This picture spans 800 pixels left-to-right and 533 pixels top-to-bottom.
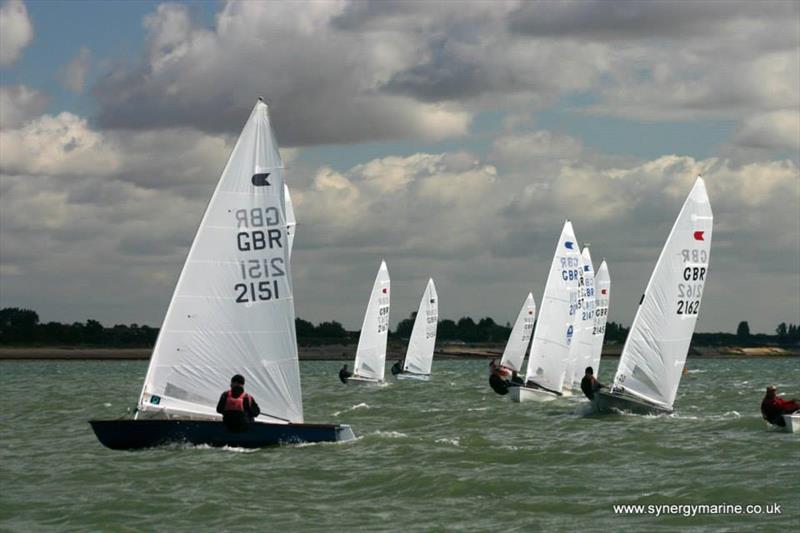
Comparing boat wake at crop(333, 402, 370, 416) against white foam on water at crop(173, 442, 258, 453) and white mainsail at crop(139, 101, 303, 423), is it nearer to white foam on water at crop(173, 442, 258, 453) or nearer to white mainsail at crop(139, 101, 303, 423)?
white mainsail at crop(139, 101, 303, 423)

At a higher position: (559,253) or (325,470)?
(559,253)

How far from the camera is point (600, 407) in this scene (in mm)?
34656

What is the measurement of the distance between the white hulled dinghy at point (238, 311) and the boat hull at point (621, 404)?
11034 mm

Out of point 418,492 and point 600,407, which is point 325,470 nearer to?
point 418,492

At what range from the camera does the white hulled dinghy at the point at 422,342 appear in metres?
72.2

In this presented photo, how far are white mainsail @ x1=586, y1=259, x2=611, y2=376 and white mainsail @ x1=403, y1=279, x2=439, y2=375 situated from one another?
52.5 feet

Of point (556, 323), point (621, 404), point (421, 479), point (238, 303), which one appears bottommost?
point (421, 479)

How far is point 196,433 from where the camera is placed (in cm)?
2419

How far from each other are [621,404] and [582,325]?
15.0 meters

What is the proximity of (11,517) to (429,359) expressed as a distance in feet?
181

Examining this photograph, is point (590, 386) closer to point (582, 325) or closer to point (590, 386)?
point (590, 386)

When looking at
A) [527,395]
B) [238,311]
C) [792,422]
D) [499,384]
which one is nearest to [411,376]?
[499,384]

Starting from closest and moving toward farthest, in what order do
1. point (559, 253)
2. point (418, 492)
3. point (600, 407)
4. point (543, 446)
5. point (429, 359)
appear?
point (418, 492)
point (543, 446)
point (600, 407)
point (559, 253)
point (429, 359)

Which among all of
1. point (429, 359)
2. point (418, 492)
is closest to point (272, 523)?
point (418, 492)
